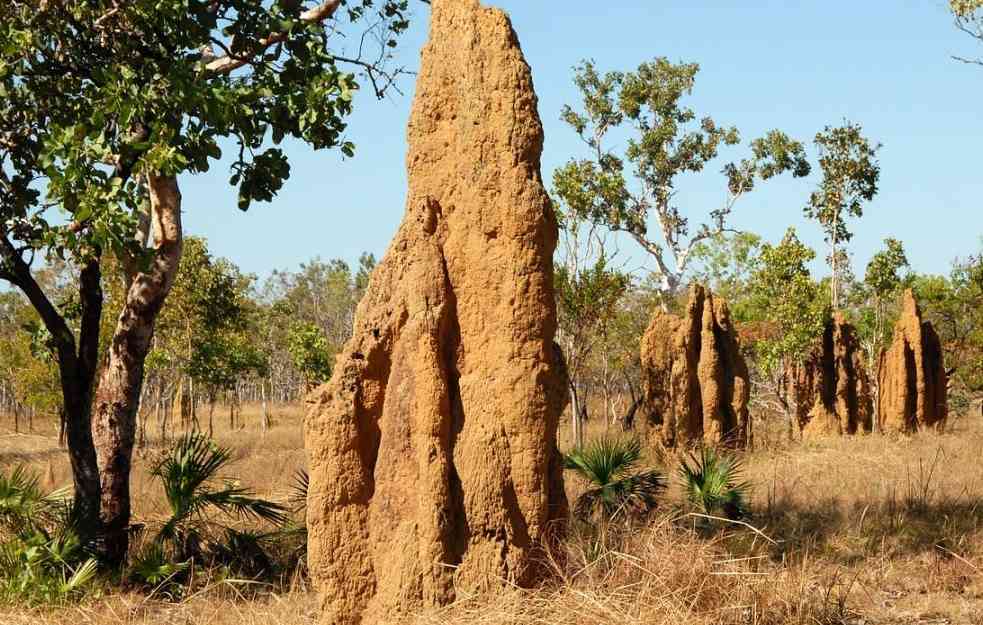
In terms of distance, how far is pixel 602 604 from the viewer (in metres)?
5.56

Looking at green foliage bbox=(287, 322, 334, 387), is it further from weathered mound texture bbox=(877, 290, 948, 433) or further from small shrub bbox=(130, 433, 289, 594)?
small shrub bbox=(130, 433, 289, 594)

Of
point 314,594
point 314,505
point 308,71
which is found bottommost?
point 314,594

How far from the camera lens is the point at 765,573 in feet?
21.3

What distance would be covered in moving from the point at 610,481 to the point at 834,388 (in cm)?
1382

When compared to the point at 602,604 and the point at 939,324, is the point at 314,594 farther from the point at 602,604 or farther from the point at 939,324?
the point at 939,324

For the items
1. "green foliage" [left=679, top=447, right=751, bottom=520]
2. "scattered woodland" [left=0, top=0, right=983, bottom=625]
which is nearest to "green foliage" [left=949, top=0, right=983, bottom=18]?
"scattered woodland" [left=0, top=0, right=983, bottom=625]

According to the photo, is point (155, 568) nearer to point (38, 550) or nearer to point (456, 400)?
point (38, 550)

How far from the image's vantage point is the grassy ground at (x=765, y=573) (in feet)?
18.9

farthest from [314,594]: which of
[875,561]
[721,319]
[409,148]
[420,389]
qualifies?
[721,319]

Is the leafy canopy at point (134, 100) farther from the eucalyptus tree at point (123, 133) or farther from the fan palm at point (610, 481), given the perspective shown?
the fan palm at point (610, 481)

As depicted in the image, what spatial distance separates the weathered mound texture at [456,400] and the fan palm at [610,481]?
293 centimetres

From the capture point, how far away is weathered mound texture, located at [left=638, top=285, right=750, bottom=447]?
17.4 metres

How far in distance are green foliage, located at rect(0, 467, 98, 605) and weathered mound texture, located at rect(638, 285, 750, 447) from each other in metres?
10.7

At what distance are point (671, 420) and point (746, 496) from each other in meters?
6.75
